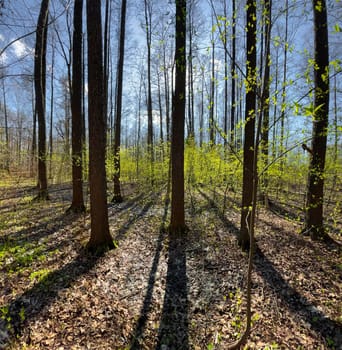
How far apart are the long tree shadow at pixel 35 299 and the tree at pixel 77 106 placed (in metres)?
3.17

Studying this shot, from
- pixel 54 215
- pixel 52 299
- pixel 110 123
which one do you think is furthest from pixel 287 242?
pixel 110 123

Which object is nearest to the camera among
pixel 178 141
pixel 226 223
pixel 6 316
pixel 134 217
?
pixel 6 316

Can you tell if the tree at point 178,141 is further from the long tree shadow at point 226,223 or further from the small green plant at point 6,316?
the small green plant at point 6,316

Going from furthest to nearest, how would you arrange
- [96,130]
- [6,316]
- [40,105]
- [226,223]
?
[40,105]
[226,223]
[96,130]
[6,316]

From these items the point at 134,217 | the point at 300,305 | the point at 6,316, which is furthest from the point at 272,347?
the point at 134,217

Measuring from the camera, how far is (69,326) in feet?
7.73

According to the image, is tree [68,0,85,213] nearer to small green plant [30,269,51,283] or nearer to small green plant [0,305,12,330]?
small green plant [30,269,51,283]

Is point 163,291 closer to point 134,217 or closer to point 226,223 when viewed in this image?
point 226,223

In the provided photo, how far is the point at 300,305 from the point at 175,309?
172 centimetres

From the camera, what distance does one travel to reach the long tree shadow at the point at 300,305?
2334 millimetres

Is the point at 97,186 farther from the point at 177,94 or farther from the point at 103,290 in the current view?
the point at 177,94

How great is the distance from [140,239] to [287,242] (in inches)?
133

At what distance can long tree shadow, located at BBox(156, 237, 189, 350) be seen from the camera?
2289 millimetres

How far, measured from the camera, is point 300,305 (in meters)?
2.72
